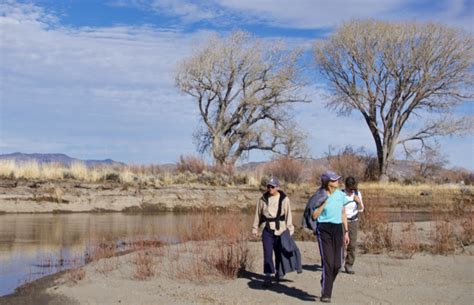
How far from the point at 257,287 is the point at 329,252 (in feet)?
6.19

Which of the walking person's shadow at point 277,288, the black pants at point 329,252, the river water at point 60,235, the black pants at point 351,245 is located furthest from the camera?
the river water at point 60,235

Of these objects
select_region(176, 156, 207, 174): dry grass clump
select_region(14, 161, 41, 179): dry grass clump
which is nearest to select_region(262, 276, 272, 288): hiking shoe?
select_region(14, 161, 41, 179): dry grass clump

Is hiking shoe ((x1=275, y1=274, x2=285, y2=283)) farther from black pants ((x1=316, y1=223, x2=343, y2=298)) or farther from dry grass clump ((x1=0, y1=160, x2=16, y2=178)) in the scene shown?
dry grass clump ((x1=0, y1=160, x2=16, y2=178))

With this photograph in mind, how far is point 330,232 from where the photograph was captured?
998 centimetres

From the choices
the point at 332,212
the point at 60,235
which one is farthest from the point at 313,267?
the point at 60,235

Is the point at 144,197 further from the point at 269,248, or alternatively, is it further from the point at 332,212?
the point at 332,212

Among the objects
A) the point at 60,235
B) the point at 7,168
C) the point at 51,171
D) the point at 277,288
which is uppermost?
the point at 7,168

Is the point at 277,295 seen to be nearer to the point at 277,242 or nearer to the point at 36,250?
the point at 277,242

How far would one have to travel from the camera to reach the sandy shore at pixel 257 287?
1035cm

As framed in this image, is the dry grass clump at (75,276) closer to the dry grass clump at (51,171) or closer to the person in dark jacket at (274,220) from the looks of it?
the person in dark jacket at (274,220)

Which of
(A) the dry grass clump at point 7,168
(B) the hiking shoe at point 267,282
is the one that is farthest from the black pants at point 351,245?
(A) the dry grass clump at point 7,168

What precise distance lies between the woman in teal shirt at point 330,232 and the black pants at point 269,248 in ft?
3.88

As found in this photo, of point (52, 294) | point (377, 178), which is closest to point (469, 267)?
point (52, 294)

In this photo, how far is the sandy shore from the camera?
1035 centimetres
